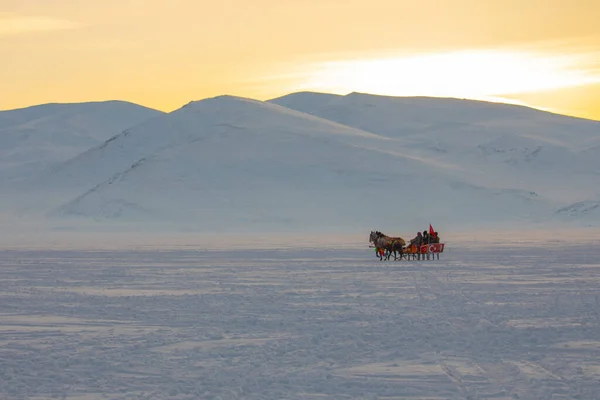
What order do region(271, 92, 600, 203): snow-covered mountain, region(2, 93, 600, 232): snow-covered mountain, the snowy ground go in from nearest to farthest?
the snowy ground → region(2, 93, 600, 232): snow-covered mountain → region(271, 92, 600, 203): snow-covered mountain

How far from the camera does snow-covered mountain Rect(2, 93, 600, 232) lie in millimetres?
90250

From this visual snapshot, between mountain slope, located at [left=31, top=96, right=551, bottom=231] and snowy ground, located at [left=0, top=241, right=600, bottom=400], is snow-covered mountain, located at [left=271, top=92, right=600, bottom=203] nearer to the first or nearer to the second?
mountain slope, located at [left=31, top=96, right=551, bottom=231]

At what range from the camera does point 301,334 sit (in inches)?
633

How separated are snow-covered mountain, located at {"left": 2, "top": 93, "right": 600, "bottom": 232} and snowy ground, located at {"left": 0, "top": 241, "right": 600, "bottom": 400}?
2199 inches

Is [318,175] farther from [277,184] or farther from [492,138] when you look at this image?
[492,138]

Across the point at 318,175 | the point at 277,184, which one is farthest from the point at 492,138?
the point at 277,184

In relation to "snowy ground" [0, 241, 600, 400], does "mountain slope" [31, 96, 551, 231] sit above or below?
above

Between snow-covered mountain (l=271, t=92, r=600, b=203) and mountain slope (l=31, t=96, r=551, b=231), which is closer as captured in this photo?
mountain slope (l=31, t=96, r=551, b=231)

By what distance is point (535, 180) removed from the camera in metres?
111

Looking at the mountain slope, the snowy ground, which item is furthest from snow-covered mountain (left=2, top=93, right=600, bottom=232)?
the snowy ground

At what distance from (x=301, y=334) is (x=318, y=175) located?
85.8m

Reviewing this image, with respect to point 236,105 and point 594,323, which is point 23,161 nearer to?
point 236,105

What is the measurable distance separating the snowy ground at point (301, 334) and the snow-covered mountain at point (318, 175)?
183 feet

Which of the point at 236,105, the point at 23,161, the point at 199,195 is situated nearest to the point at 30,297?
the point at 199,195
